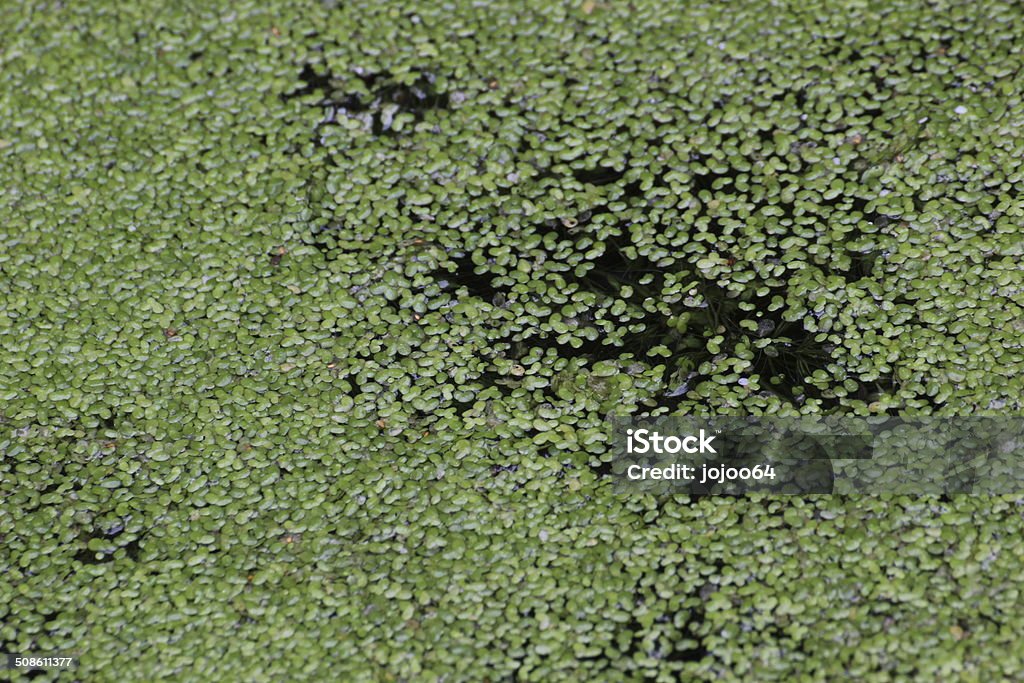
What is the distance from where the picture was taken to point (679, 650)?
2.09 m

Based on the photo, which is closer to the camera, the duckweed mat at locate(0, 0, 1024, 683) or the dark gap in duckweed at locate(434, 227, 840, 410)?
the duckweed mat at locate(0, 0, 1024, 683)

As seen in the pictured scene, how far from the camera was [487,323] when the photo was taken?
257cm

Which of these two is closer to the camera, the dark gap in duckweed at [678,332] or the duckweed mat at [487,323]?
the duckweed mat at [487,323]

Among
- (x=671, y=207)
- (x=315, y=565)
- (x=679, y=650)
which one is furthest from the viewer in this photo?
(x=671, y=207)

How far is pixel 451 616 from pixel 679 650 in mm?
465

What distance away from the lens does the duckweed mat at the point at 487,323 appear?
2.14 meters

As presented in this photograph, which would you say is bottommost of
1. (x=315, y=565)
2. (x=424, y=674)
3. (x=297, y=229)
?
(x=424, y=674)

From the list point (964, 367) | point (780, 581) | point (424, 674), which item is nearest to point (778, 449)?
point (780, 581)

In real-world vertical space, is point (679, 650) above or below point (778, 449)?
below

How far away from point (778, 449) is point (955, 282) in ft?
2.04

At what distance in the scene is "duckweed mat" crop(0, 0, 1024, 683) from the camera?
7.04 feet

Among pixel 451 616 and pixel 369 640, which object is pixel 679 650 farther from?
pixel 369 640

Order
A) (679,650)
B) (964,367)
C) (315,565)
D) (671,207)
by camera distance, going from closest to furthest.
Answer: (679,650)
(315,565)
(964,367)
(671,207)

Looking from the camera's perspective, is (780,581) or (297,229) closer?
(780,581)
